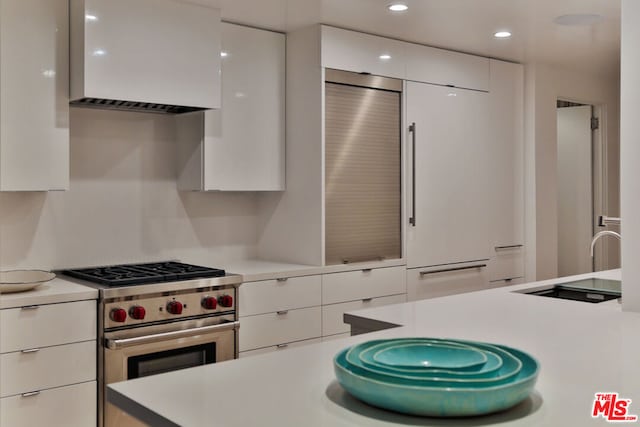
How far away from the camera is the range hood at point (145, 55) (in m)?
3.04

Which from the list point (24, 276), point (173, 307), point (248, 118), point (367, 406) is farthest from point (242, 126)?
point (367, 406)

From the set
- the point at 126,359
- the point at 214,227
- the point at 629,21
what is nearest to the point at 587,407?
the point at 629,21

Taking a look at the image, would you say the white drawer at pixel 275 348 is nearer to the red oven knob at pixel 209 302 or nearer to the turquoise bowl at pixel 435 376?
the red oven knob at pixel 209 302

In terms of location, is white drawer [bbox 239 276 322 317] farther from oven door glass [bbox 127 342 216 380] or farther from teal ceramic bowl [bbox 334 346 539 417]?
teal ceramic bowl [bbox 334 346 539 417]

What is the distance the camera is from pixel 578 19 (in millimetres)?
3881

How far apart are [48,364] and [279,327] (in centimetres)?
123

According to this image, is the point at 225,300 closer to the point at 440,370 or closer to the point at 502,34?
the point at 440,370

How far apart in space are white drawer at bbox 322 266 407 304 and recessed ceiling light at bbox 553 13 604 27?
177cm

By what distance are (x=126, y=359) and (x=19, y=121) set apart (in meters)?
1.16

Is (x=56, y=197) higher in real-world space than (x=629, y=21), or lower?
lower

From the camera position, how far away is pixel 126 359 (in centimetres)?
297

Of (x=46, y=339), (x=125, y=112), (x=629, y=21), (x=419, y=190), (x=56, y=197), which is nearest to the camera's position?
(x=629, y=21)

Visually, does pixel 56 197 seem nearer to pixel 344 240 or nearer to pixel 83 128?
pixel 83 128

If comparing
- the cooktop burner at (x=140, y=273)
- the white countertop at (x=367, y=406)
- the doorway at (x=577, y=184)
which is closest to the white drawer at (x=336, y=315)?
the cooktop burner at (x=140, y=273)
